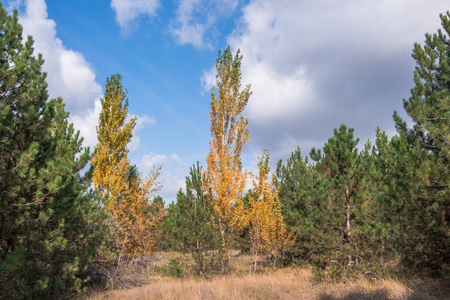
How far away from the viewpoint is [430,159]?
7562 millimetres

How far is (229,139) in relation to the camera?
1554 cm

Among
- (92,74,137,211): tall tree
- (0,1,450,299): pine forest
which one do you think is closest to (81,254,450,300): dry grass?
(0,1,450,299): pine forest

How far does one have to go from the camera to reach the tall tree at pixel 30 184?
5191mm

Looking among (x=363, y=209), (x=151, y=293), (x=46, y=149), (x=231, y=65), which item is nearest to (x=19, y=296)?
(x=46, y=149)

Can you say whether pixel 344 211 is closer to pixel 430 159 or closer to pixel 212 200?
pixel 430 159

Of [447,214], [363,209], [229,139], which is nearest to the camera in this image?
[447,214]

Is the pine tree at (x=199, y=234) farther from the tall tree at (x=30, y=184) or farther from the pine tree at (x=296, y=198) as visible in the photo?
the tall tree at (x=30, y=184)

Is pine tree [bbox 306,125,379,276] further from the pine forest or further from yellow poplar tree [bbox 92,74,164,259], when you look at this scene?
yellow poplar tree [bbox 92,74,164,259]

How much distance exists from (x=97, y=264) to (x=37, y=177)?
696cm

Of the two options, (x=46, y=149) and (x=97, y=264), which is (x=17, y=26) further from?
(x=97, y=264)

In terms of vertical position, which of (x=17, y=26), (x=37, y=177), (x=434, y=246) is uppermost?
(x=17, y=26)

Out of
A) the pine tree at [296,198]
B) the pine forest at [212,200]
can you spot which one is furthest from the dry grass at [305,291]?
the pine tree at [296,198]

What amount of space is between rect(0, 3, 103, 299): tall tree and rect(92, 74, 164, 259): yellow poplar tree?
16.5ft

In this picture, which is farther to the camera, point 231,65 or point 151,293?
point 231,65
